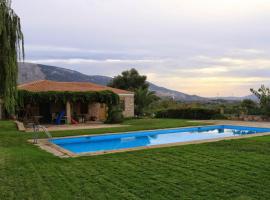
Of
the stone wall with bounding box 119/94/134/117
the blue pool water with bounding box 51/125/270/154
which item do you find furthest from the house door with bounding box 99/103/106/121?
the blue pool water with bounding box 51/125/270/154

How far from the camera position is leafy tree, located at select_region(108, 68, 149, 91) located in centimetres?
3969

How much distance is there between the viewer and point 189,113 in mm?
30641

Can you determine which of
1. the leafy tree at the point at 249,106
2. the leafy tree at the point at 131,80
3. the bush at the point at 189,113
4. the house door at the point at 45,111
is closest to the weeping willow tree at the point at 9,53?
the house door at the point at 45,111

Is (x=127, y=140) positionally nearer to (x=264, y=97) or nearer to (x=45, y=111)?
(x=45, y=111)

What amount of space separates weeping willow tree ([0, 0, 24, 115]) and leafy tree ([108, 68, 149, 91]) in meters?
30.1

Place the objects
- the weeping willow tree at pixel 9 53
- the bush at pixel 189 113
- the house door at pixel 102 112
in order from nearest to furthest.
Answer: the weeping willow tree at pixel 9 53, the bush at pixel 189 113, the house door at pixel 102 112

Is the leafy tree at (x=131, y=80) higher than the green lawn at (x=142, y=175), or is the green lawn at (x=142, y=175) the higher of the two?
the leafy tree at (x=131, y=80)

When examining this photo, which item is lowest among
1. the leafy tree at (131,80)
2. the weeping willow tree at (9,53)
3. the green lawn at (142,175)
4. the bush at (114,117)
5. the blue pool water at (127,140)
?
the blue pool water at (127,140)

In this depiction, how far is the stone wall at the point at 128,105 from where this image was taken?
1224 inches

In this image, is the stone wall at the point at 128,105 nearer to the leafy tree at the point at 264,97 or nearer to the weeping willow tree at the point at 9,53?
the leafy tree at the point at 264,97

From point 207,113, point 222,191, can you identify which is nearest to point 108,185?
point 222,191

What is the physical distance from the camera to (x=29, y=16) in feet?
57.3

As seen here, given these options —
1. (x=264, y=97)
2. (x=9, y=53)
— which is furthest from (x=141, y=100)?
(x=9, y=53)

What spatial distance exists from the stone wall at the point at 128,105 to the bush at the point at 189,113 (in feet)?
10.9
